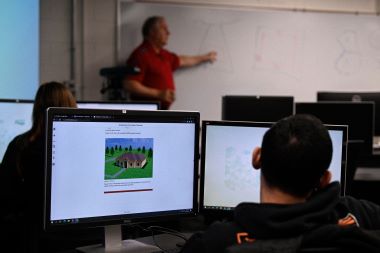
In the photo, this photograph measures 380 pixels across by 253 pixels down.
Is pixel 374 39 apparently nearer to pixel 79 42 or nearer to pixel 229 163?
pixel 79 42

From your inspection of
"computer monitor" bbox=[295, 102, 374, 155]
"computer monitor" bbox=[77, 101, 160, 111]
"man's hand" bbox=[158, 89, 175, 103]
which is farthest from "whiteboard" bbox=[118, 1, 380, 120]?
"computer monitor" bbox=[295, 102, 374, 155]

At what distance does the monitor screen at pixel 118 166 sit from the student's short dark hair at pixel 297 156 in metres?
0.65

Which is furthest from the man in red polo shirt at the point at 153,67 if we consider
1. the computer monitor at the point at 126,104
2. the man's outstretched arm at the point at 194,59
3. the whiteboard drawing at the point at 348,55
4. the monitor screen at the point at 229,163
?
the monitor screen at the point at 229,163

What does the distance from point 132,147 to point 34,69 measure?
9.72 ft

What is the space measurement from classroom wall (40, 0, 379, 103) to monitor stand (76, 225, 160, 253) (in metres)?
3.20

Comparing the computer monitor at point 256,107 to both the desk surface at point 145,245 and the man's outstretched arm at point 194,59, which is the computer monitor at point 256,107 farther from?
the man's outstretched arm at point 194,59

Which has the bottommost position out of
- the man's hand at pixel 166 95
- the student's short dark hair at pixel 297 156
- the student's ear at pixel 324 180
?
the student's ear at pixel 324 180

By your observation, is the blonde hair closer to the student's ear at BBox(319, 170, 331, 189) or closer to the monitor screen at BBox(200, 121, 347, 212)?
the monitor screen at BBox(200, 121, 347, 212)

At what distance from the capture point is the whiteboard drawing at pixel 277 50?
528cm

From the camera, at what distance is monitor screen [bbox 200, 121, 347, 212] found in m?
2.02

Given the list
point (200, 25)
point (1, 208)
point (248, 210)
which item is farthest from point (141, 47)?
point (248, 210)

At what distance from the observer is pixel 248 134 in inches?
80.0

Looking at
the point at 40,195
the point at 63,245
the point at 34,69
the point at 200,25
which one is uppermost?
the point at 200,25

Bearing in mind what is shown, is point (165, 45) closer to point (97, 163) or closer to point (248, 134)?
point (248, 134)
